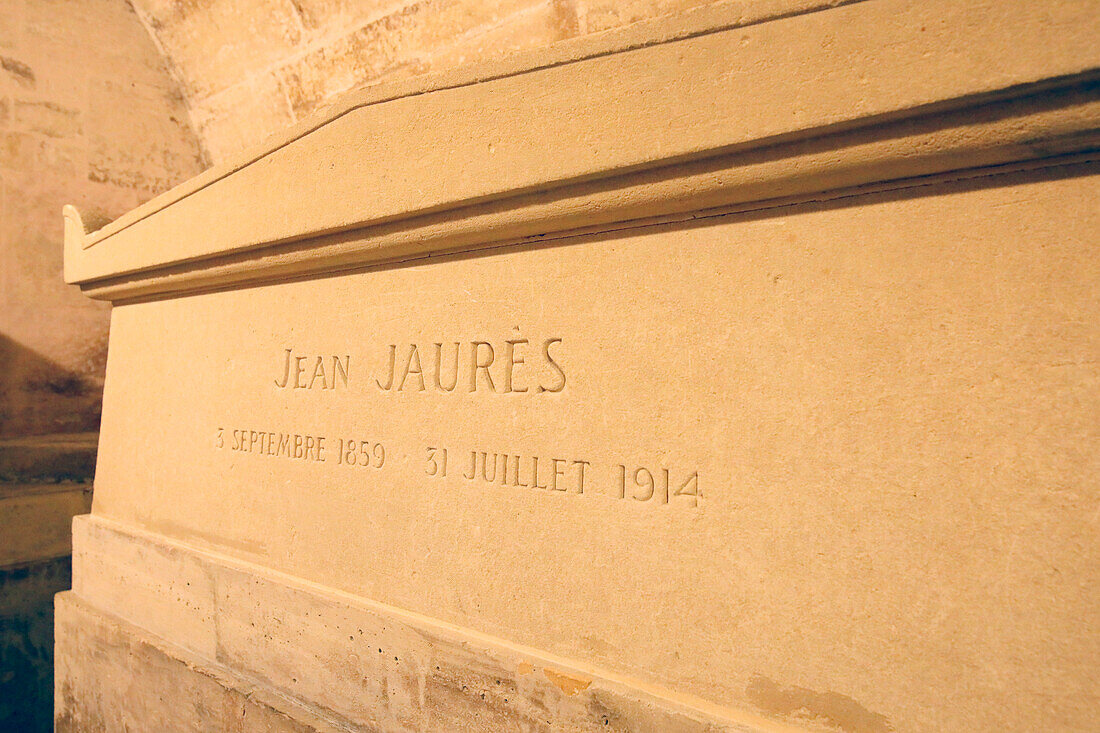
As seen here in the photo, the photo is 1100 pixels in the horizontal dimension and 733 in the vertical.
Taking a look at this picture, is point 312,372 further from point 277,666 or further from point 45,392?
point 45,392

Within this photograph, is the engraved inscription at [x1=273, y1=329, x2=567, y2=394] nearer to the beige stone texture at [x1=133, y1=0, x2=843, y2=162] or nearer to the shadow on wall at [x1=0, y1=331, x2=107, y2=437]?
the beige stone texture at [x1=133, y1=0, x2=843, y2=162]

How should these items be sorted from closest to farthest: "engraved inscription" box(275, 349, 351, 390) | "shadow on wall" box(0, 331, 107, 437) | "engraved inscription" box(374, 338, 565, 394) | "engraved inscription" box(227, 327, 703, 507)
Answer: "engraved inscription" box(227, 327, 703, 507), "engraved inscription" box(374, 338, 565, 394), "engraved inscription" box(275, 349, 351, 390), "shadow on wall" box(0, 331, 107, 437)

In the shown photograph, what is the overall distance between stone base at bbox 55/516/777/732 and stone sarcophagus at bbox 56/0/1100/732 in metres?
0.01

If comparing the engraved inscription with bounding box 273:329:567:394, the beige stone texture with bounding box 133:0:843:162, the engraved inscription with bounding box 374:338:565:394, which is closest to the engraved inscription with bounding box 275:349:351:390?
the engraved inscription with bounding box 273:329:567:394

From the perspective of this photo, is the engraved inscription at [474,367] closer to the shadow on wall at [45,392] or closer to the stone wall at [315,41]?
the stone wall at [315,41]

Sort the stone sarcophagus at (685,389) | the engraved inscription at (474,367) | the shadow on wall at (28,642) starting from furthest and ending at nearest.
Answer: the shadow on wall at (28,642), the engraved inscription at (474,367), the stone sarcophagus at (685,389)

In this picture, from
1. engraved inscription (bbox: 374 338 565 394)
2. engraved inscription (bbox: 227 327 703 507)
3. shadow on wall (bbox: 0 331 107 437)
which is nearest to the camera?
engraved inscription (bbox: 227 327 703 507)

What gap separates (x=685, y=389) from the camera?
1.18 metres

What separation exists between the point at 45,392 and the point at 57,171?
131 cm

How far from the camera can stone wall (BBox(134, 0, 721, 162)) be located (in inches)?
109

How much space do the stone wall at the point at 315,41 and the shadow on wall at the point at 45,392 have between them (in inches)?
68.4

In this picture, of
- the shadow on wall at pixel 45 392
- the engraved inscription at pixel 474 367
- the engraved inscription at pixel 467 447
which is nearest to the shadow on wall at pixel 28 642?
the shadow on wall at pixel 45 392

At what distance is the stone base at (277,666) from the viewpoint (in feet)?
4.13

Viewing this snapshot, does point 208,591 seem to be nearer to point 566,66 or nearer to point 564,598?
point 564,598
